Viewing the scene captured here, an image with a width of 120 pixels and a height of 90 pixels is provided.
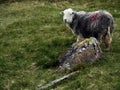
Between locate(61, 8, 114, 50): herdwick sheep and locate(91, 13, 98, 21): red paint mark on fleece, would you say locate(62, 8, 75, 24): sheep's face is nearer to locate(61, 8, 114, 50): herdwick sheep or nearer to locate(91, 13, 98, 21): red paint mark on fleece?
locate(61, 8, 114, 50): herdwick sheep

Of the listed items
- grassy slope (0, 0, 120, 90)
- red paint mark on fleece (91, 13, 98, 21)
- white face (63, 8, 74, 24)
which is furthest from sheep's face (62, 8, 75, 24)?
grassy slope (0, 0, 120, 90)

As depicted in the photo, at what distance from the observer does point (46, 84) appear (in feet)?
42.9

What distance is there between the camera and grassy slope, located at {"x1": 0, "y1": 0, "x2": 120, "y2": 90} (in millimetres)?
12633

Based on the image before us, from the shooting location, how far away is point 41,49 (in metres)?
17.0

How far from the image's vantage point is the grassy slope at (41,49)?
41.4ft

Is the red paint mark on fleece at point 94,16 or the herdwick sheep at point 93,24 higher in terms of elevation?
the red paint mark on fleece at point 94,16

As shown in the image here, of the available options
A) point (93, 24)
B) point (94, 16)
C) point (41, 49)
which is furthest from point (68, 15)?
point (41, 49)

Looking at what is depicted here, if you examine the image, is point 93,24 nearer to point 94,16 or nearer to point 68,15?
point 94,16

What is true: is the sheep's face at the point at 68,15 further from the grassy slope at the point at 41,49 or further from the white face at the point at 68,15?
the grassy slope at the point at 41,49

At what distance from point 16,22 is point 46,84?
9.70 m

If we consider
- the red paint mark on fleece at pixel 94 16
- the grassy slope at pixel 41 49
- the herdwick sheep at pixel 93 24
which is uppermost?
the red paint mark on fleece at pixel 94 16

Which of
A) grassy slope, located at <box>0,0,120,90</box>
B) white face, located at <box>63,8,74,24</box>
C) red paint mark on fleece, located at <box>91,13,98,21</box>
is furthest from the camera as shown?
white face, located at <box>63,8,74,24</box>

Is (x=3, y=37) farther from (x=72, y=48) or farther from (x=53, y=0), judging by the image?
(x=53, y=0)

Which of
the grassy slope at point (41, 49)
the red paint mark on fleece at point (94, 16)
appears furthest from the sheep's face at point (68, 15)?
the grassy slope at point (41, 49)
